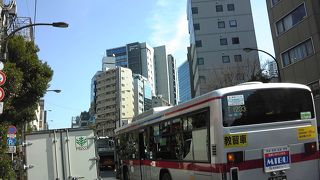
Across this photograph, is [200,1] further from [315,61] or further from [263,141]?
[263,141]

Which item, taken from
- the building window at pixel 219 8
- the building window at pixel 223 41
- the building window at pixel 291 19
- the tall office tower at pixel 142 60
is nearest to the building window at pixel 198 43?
the building window at pixel 223 41

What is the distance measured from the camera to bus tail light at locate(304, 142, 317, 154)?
9836 millimetres

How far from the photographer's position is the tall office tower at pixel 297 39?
28906 millimetres

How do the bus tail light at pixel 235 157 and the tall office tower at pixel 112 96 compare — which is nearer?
the bus tail light at pixel 235 157

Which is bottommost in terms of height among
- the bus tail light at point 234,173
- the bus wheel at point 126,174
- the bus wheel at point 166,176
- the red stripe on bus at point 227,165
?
the bus wheel at point 126,174

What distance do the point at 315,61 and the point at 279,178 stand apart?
70.6ft

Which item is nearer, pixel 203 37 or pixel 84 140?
pixel 84 140

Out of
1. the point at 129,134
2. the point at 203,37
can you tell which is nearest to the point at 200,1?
the point at 203,37

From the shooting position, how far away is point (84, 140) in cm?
1177

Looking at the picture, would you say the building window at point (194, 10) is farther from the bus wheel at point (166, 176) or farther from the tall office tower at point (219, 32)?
the bus wheel at point (166, 176)

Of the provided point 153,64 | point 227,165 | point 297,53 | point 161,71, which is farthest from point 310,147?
point 153,64

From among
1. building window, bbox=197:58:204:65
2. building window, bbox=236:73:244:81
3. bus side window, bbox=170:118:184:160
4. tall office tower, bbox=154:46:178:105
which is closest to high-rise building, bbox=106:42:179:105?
tall office tower, bbox=154:46:178:105

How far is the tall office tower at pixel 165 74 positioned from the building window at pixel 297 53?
397 feet

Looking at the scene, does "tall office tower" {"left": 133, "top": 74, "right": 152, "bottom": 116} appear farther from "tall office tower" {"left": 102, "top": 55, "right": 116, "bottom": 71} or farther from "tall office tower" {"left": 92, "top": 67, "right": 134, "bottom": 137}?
"tall office tower" {"left": 102, "top": 55, "right": 116, "bottom": 71}
